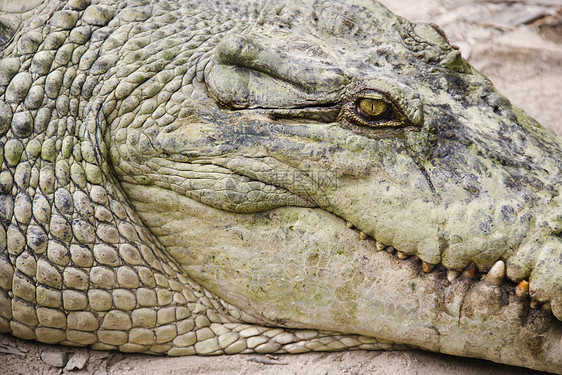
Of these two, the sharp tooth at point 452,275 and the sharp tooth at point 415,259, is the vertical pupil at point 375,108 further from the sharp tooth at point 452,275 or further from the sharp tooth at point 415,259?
the sharp tooth at point 452,275

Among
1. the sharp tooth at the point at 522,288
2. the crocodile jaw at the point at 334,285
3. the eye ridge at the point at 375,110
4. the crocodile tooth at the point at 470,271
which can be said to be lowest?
the crocodile jaw at the point at 334,285

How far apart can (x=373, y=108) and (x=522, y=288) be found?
949 mm

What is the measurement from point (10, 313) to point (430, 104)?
2145 millimetres

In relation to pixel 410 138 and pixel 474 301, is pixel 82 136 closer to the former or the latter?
pixel 410 138

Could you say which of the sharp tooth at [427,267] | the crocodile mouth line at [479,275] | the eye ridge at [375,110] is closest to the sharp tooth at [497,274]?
the crocodile mouth line at [479,275]

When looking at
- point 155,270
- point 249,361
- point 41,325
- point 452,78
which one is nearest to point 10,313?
point 41,325

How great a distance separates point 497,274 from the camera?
228cm

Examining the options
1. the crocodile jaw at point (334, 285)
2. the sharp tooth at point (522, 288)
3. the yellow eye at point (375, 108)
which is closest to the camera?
the sharp tooth at point (522, 288)

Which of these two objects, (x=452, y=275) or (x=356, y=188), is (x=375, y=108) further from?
(x=452, y=275)

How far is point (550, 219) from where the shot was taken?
226 centimetres

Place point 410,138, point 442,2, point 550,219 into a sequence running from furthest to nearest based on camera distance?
point 442,2
point 410,138
point 550,219

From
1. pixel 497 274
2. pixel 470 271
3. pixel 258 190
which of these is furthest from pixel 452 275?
pixel 258 190

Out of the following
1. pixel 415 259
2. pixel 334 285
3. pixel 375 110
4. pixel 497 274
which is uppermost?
pixel 375 110

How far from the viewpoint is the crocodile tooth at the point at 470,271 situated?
2326 millimetres
